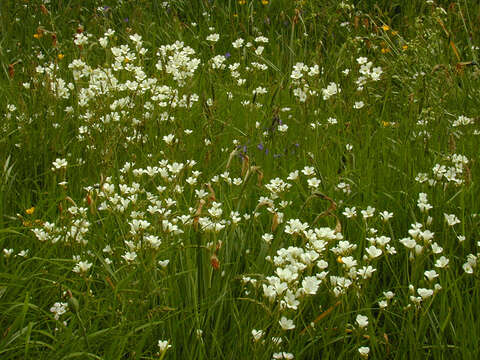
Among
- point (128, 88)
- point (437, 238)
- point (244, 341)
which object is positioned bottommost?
point (437, 238)

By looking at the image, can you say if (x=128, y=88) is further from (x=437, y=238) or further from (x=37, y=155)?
(x=437, y=238)

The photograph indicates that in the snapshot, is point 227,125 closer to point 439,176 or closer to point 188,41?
point 439,176

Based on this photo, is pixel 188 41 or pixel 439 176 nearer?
pixel 439 176

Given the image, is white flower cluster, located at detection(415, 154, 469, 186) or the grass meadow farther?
white flower cluster, located at detection(415, 154, 469, 186)

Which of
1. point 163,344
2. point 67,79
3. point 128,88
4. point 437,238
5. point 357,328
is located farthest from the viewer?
point 67,79

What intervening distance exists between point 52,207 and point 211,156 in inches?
32.8

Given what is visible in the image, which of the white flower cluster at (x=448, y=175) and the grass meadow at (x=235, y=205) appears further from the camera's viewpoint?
the white flower cluster at (x=448, y=175)

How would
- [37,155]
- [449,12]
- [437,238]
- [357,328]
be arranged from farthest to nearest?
[449,12] < [37,155] < [437,238] < [357,328]

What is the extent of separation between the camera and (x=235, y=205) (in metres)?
2.60

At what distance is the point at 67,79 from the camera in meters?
3.87

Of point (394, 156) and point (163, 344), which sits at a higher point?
point (163, 344)

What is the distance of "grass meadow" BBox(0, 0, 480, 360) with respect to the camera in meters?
1.87

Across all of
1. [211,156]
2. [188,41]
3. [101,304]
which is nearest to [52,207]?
[101,304]

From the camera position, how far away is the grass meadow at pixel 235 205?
6.14ft
